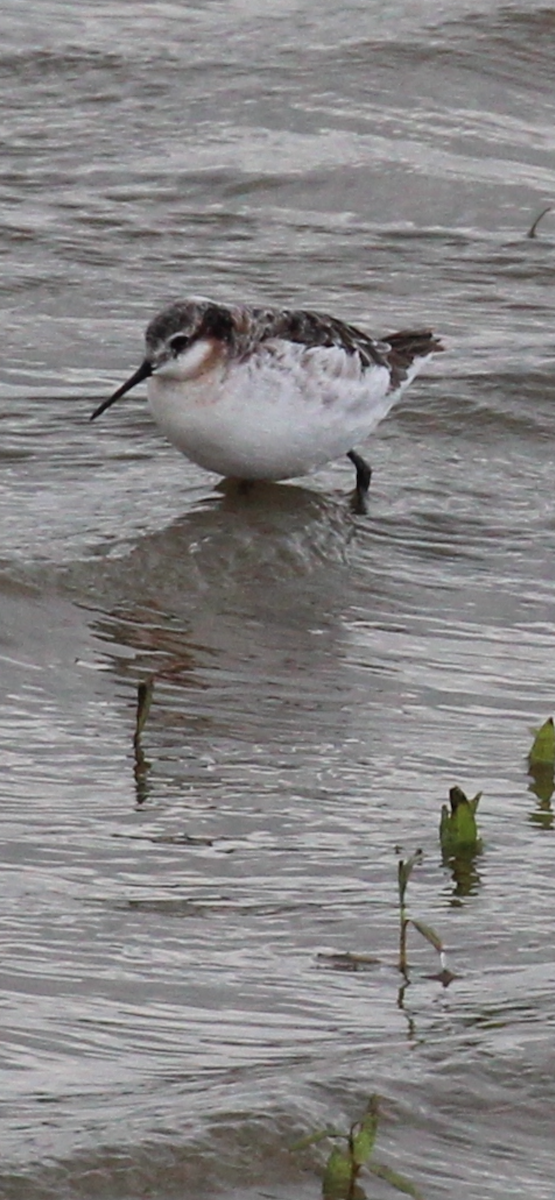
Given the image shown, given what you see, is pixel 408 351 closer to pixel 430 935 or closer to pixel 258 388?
pixel 258 388

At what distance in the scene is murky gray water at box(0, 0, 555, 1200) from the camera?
4363 mm

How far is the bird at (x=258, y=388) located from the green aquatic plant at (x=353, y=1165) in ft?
15.2

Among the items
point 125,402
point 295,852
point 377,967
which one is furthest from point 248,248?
point 377,967

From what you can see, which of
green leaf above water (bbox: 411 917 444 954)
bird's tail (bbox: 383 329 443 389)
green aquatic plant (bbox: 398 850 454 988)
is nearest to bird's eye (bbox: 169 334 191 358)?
bird's tail (bbox: 383 329 443 389)

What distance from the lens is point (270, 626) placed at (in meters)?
7.66

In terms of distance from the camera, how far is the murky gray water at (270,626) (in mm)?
4363

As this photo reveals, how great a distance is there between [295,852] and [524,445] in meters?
4.06

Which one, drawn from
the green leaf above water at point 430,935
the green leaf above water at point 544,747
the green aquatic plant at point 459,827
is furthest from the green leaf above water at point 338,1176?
the green leaf above water at point 544,747

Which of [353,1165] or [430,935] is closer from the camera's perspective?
[353,1165]

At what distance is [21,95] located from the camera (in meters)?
12.5

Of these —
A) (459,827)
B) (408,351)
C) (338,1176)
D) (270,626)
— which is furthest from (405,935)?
(408,351)

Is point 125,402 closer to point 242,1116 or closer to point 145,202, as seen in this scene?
point 145,202

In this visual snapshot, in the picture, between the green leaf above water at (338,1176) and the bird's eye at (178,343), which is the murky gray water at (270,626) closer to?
the green leaf above water at (338,1176)

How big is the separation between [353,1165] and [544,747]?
7.68ft
